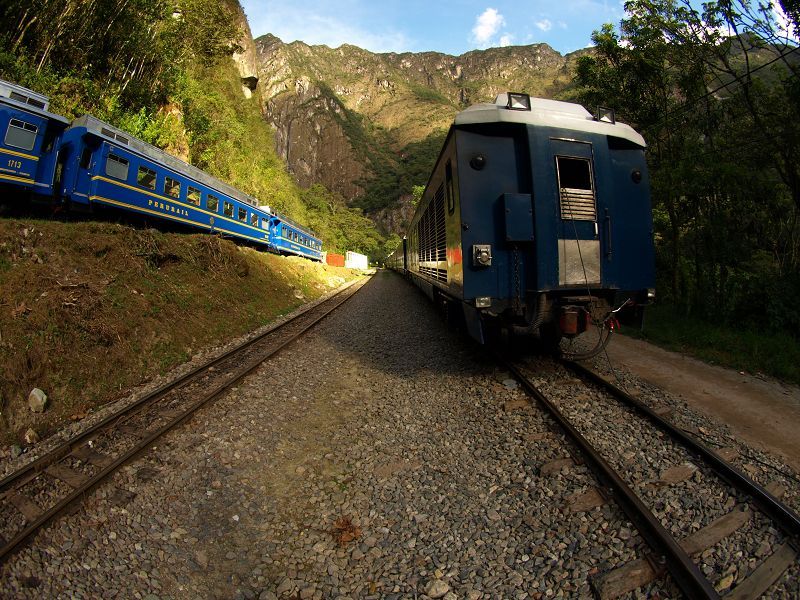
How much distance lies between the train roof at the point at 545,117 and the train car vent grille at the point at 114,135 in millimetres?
10808

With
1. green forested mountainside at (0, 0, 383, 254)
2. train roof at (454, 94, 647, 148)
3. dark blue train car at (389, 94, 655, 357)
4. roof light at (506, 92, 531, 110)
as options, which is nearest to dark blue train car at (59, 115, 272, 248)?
green forested mountainside at (0, 0, 383, 254)

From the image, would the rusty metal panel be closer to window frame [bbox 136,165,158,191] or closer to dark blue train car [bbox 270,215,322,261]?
window frame [bbox 136,165,158,191]

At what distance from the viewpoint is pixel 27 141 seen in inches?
378

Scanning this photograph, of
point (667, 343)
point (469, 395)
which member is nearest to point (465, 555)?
point (469, 395)

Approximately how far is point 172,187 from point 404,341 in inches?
406

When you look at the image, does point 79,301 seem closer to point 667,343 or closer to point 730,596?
point 730,596

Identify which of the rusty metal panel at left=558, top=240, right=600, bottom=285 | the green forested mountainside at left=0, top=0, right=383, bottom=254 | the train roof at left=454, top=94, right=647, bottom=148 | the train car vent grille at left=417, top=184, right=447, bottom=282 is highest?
the green forested mountainside at left=0, top=0, right=383, bottom=254

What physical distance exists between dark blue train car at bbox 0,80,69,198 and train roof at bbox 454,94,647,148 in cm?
1053

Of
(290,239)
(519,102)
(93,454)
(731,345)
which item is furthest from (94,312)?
(290,239)

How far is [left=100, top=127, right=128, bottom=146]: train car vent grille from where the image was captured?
36.3 feet

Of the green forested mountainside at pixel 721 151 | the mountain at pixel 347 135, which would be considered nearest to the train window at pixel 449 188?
the green forested mountainside at pixel 721 151

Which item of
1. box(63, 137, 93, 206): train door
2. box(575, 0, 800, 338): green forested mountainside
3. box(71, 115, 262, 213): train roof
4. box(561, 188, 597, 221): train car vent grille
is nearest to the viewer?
box(561, 188, 597, 221): train car vent grille

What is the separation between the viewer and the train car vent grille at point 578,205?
535 cm

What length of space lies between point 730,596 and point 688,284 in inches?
489
